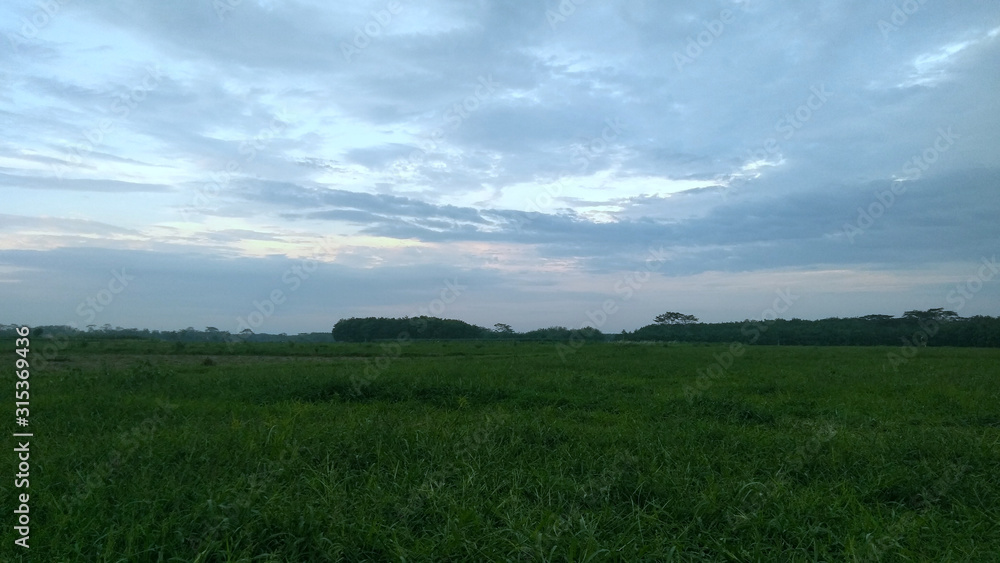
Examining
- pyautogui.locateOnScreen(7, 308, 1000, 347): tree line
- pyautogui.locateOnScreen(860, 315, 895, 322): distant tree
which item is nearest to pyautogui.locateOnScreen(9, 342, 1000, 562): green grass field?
pyautogui.locateOnScreen(7, 308, 1000, 347): tree line

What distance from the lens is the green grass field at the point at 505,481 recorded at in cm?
356

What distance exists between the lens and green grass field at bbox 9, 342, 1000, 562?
11.7 ft

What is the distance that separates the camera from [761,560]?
3504 mm

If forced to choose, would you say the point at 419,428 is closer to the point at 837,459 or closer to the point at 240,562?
the point at 240,562

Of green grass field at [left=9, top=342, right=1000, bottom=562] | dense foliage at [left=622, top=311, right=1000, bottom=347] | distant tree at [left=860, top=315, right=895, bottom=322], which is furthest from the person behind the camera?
distant tree at [left=860, top=315, right=895, bottom=322]

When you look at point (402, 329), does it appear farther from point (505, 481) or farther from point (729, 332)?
point (505, 481)

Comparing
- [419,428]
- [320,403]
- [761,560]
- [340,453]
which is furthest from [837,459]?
[320,403]

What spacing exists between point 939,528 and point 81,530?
573 cm

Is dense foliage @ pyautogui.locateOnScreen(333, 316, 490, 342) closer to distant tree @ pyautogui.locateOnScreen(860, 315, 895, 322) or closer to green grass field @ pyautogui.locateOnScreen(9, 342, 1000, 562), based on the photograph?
distant tree @ pyautogui.locateOnScreen(860, 315, 895, 322)

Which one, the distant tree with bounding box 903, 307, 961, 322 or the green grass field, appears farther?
the distant tree with bounding box 903, 307, 961, 322

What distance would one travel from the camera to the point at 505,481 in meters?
4.60

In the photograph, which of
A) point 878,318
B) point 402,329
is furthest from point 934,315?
point 402,329

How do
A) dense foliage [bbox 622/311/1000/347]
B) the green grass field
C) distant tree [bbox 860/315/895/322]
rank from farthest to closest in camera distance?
distant tree [bbox 860/315/895/322]
dense foliage [bbox 622/311/1000/347]
the green grass field

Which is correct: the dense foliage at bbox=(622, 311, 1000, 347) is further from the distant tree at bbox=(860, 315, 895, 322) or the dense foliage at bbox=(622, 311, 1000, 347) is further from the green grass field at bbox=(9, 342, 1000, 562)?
the green grass field at bbox=(9, 342, 1000, 562)
